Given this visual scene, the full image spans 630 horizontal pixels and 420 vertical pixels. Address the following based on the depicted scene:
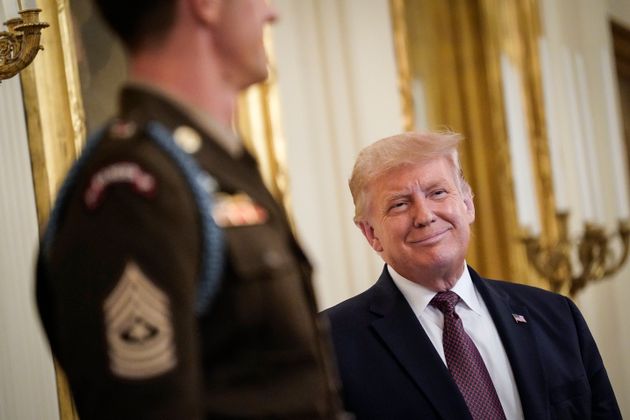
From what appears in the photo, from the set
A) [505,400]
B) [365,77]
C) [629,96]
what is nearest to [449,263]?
[505,400]

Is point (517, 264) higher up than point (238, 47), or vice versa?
point (238, 47)

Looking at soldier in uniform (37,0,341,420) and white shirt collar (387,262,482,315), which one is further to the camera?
white shirt collar (387,262,482,315)

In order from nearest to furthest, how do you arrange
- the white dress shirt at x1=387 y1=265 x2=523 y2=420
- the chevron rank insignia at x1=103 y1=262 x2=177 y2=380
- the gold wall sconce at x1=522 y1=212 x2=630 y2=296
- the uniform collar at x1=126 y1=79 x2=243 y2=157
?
1. the chevron rank insignia at x1=103 y1=262 x2=177 y2=380
2. the uniform collar at x1=126 y1=79 x2=243 y2=157
3. the white dress shirt at x1=387 y1=265 x2=523 y2=420
4. the gold wall sconce at x1=522 y1=212 x2=630 y2=296

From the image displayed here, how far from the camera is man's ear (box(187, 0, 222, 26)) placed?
1234 mm

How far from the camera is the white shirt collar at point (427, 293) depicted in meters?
2.70

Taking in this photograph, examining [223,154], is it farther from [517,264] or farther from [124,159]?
[517,264]

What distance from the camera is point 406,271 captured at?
272 centimetres

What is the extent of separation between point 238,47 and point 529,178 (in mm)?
5017

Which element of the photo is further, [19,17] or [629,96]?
[629,96]

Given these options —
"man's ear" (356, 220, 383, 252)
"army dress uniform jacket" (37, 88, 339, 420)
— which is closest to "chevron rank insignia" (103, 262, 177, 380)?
"army dress uniform jacket" (37, 88, 339, 420)

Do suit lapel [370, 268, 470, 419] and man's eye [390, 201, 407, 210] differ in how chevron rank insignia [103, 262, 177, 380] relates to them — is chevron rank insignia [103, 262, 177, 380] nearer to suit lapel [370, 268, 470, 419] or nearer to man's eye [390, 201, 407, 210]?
suit lapel [370, 268, 470, 419]

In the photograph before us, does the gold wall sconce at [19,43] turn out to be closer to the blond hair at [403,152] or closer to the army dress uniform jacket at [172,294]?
the blond hair at [403,152]

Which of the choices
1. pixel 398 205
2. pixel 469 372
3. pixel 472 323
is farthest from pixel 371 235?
pixel 469 372

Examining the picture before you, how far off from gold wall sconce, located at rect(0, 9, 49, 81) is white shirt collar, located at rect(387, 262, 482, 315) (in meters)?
1.07
